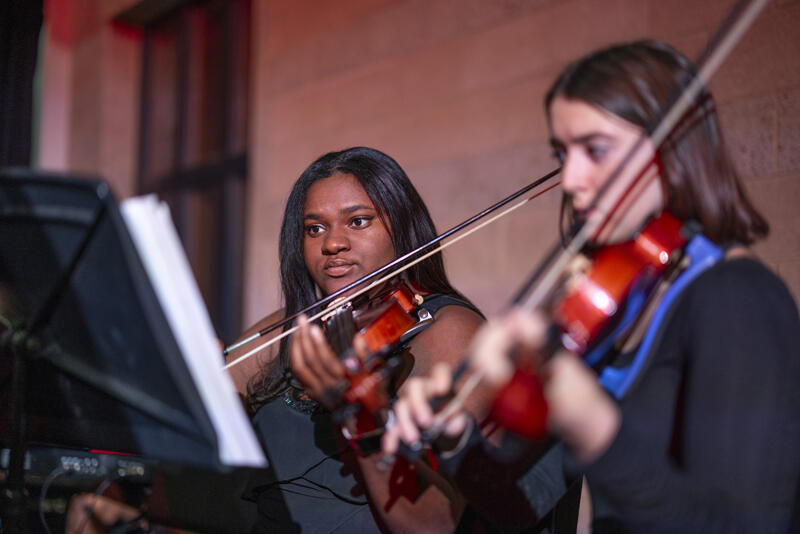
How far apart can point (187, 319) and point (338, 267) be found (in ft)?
2.51

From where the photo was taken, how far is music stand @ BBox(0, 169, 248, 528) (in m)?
0.86

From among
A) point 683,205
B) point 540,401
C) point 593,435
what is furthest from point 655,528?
point 683,205

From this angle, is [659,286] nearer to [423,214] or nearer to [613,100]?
[613,100]

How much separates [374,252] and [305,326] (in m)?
0.57

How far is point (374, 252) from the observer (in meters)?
1.60

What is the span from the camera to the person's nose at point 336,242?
1.58 meters

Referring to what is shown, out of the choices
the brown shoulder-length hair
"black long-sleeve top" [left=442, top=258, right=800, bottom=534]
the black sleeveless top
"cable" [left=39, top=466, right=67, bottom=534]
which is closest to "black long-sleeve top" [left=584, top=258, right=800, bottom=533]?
"black long-sleeve top" [left=442, top=258, right=800, bottom=534]

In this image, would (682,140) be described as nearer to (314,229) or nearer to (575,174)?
(575,174)

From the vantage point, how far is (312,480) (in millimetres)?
1427

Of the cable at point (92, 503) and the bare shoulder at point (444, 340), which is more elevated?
the bare shoulder at point (444, 340)

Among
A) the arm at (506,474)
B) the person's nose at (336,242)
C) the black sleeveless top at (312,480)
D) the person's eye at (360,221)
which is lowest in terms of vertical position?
the black sleeveless top at (312,480)

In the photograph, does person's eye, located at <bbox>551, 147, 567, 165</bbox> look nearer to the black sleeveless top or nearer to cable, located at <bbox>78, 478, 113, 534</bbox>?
the black sleeveless top

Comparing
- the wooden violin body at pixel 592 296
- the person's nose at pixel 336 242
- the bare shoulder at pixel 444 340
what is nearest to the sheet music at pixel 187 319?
the wooden violin body at pixel 592 296

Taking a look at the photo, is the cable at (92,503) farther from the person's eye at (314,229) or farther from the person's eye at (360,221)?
the person's eye at (360,221)
